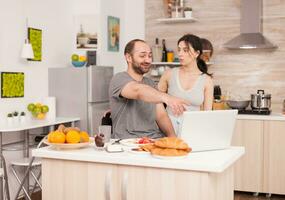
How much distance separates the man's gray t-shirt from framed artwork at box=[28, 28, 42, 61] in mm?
2127

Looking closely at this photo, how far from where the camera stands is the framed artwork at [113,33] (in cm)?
591

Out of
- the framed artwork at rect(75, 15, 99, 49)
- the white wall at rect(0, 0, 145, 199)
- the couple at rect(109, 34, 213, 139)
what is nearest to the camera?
the couple at rect(109, 34, 213, 139)

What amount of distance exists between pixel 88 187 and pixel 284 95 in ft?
11.8

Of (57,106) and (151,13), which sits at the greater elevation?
(151,13)

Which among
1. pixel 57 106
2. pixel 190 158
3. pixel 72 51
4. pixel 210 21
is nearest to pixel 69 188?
pixel 190 158

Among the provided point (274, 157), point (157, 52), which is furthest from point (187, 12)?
point (274, 157)

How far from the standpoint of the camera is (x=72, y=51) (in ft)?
18.8

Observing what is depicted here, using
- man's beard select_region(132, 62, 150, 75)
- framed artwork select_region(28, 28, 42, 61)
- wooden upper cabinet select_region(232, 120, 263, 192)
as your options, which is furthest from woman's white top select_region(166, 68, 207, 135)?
framed artwork select_region(28, 28, 42, 61)

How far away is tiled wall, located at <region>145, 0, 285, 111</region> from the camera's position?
5430 millimetres

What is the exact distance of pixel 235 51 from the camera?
5629mm

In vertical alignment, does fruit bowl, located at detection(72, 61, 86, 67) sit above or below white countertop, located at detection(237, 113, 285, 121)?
above

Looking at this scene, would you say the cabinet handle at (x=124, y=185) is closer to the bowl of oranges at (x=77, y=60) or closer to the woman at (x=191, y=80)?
the woman at (x=191, y=80)

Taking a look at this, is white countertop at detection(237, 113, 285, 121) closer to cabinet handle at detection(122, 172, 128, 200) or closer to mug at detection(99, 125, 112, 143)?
mug at detection(99, 125, 112, 143)

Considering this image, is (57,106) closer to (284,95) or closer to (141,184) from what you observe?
(284,95)
